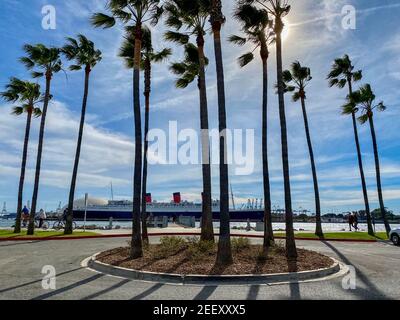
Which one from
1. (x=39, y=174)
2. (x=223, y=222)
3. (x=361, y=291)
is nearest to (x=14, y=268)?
(x=223, y=222)

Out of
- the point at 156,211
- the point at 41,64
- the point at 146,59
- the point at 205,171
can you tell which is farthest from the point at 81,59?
the point at 156,211

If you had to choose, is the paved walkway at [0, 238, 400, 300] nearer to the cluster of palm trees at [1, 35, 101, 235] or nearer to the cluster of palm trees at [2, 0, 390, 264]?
the cluster of palm trees at [2, 0, 390, 264]

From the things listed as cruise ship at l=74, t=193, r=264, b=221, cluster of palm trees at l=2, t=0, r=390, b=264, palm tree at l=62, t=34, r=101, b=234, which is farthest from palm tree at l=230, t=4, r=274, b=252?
cruise ship at l=74, t=193, r=264, b=221

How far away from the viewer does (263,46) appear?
57.2 ft

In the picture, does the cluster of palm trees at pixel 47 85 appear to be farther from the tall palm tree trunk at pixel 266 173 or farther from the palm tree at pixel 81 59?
the tall palm tree trunk at pixel 266 173

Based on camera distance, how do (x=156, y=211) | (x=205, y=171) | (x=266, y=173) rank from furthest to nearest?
(x=156, y=211) < (x=266, y=173) < (x=205, y=171)

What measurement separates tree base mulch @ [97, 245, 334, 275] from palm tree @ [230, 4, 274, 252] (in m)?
2.01

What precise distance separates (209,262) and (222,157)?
11.3 feet

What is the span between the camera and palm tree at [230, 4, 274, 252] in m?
14.7

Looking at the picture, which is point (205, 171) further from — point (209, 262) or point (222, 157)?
point (209, 262)

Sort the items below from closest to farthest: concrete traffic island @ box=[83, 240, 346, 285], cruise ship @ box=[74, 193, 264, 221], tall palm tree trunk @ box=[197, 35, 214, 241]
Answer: concrete traffic island @ box=[83, 240, 346, 285], tall palm tree trunk @ box=[197, 35, 214, 241], cruise ship @ box=[74, 193, 264, 221]

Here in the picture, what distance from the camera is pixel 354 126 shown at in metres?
31.1

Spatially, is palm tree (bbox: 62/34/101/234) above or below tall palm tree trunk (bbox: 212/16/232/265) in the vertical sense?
above

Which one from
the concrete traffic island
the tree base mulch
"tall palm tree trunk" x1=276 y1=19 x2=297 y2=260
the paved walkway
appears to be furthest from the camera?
"tall palm tree trunk" x1=276 y1=19 x2=297 y2=260
